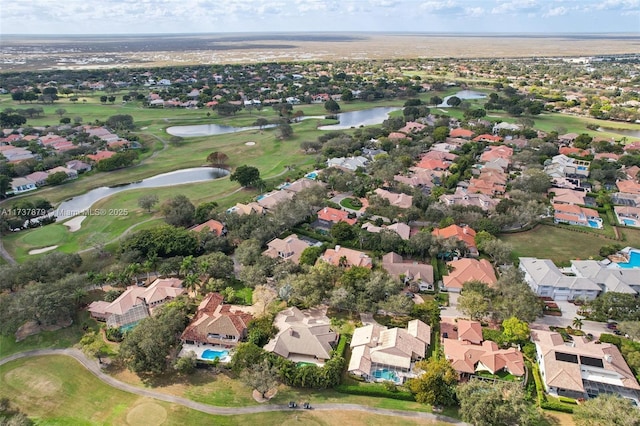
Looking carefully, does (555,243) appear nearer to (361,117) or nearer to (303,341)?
(303,341)

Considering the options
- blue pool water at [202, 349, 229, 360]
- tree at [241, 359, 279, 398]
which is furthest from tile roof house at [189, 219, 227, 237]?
tree at [241, 359, 279, 398]

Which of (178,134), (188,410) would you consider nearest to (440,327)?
(188,410)

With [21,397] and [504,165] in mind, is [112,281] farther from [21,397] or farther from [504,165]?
[504,165]

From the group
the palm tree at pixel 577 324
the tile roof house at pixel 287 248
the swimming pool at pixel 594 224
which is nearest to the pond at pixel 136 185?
the tile roof house at pixel 287 248

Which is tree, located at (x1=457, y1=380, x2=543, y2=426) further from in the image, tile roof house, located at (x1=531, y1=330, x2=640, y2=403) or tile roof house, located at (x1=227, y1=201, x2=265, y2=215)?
tile roof house, located at (x1=227, y1=201, x2=265, y2=215)

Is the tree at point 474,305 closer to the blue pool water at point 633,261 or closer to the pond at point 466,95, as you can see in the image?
the blue pool water at point 633,261
